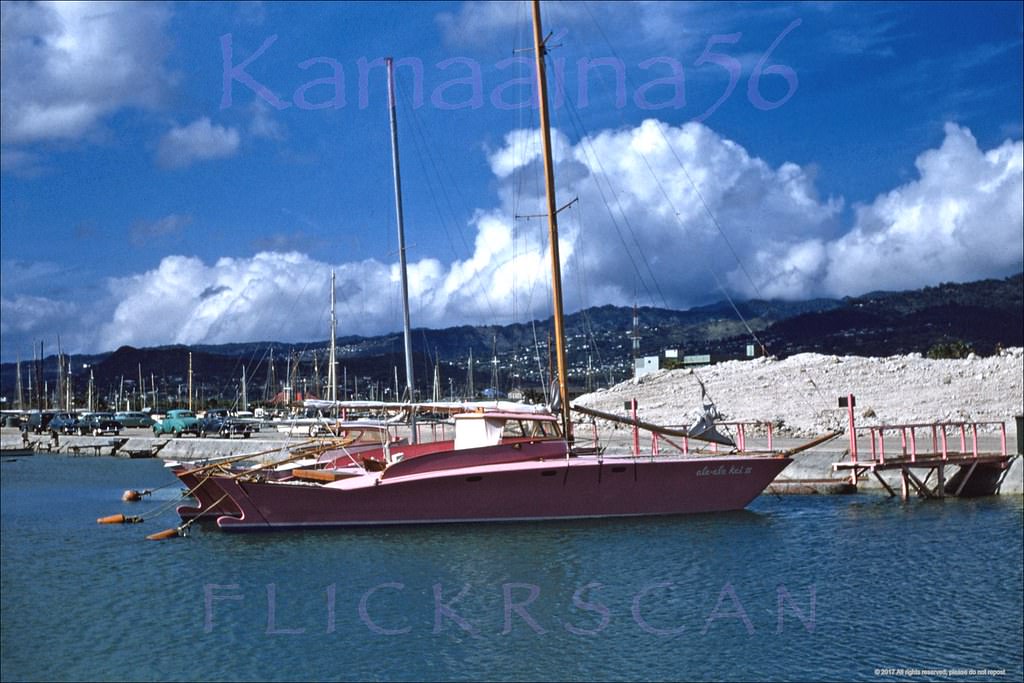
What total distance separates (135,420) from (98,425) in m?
4.04

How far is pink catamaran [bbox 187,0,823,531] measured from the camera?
30453 millimetres

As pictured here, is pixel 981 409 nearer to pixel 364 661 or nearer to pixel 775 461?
pixel 775 461

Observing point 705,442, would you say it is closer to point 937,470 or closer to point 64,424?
point 937,470

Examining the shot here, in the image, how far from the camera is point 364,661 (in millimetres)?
17984

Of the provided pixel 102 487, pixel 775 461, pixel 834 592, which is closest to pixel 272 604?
pixel 834 592

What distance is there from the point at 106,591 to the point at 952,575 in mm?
18134

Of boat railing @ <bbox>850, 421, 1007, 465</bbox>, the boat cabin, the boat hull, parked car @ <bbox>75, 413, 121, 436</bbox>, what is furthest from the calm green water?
parked car @ <bbox>75, 413, 121, 436</bbox>

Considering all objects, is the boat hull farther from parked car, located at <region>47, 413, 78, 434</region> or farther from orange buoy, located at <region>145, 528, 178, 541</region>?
parked car, located at <region>47, 413, 78, 434</region>

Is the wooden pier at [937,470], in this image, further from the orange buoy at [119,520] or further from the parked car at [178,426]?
the parked car at [178,426]

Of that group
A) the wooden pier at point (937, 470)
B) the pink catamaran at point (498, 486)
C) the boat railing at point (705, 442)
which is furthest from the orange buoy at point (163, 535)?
the wooden pier at point (937, 470)

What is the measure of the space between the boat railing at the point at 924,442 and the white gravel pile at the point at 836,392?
4044 millimetres

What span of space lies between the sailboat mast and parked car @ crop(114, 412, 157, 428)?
7030 cm

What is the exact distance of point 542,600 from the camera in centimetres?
2217

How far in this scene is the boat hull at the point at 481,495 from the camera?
30.4 m
